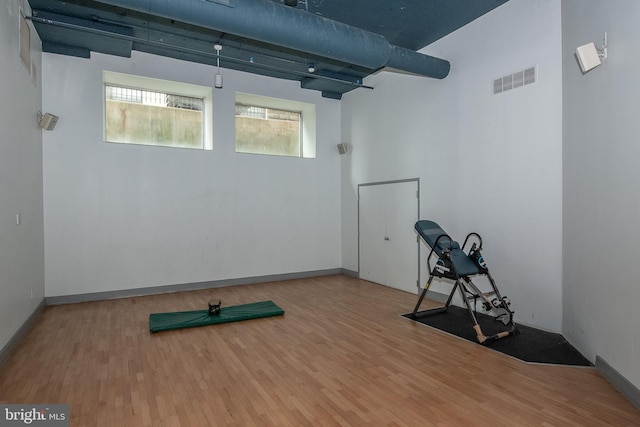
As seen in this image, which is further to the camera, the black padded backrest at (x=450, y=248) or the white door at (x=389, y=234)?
the white door at (x=389, y=234)

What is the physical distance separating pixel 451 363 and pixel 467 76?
383 cm

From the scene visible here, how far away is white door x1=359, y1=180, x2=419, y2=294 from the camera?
6004 millimetres

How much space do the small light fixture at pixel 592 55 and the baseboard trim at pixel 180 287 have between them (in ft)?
18.7

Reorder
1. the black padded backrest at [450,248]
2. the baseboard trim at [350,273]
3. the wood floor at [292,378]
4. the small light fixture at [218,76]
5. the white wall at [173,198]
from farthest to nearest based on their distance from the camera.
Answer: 1. the baseboard trim at [350,273]
2. the white wall at [173,198]
3. the small light fixture at [218,76]
4. the black padded backrest at [450,248]
5. the wood floor at [292,378]

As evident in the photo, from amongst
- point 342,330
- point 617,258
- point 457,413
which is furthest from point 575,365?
point 342,330

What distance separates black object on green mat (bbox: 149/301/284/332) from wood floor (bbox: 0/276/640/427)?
0.11 metres

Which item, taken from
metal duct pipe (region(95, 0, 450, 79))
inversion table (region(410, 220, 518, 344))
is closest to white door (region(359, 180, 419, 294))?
inversion table (region(410, 220, 518, 344))

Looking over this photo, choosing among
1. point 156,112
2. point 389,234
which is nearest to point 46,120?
point 156,112

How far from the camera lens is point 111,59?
571 cm

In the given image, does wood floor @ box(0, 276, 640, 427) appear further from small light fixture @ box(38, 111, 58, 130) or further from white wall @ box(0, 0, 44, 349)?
small light fixture @ box(38, 111, 58, 130)

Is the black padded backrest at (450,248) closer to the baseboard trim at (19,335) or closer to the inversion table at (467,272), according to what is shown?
the inversion table at (467,272)

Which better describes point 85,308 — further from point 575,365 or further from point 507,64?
point 507,64

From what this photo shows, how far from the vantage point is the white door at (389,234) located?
236 inches

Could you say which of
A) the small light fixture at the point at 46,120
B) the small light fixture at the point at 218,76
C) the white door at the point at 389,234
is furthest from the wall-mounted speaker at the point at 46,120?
the white door at the point at 389,234
